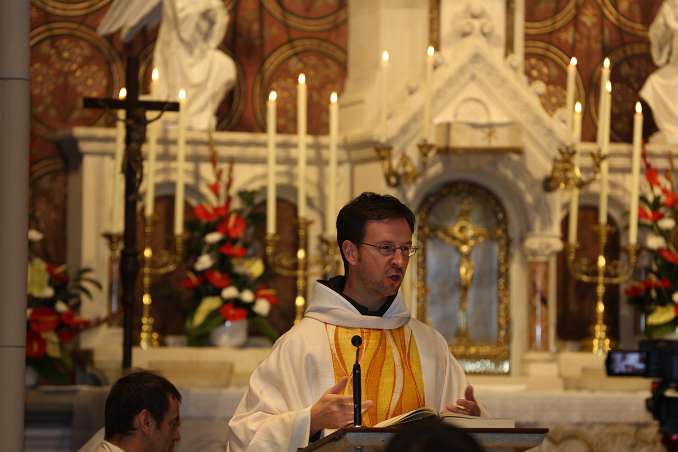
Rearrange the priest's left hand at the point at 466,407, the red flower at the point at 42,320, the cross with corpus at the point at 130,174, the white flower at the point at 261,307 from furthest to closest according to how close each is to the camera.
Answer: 1. the white flower at the point at 261,307
2. the red flower at the point at 42,320
3. the cross with corpus at the point at 130,174
4. the priest's left hand at the point at 466,407

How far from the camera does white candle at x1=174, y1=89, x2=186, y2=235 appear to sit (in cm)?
842

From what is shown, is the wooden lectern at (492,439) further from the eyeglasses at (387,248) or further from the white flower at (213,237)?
the white flower at (213,237)

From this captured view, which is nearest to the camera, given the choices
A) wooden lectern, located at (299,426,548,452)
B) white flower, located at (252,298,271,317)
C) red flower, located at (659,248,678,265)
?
wooden lectern, located at (299,426,548,452)

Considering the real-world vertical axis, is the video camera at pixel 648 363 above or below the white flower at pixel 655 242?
below

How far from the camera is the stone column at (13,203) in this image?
17.2 feet

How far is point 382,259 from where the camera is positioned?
5234mm

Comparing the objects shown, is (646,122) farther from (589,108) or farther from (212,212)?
(212,212)

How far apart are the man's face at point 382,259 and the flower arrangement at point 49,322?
3482 millimetres

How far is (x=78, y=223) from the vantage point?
9445mm

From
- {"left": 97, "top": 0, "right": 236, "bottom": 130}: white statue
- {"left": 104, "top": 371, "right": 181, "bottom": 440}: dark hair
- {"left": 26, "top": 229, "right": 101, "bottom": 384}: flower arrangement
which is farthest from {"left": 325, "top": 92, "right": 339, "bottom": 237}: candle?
{"left": 104, "top": 371, "right": 181, "bottom": 440}: dark hair

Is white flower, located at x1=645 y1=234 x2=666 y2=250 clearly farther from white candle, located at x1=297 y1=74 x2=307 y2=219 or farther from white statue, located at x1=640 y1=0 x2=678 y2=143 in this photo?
white candle, located at x1=297 y1=74 x2=307 y2=219

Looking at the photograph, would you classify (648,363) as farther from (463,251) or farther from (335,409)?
(463,251)

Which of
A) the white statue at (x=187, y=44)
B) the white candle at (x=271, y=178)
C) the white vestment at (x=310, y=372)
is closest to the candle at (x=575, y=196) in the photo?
the white candle at (x=271, y=178)

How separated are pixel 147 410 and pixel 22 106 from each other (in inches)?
40.7
